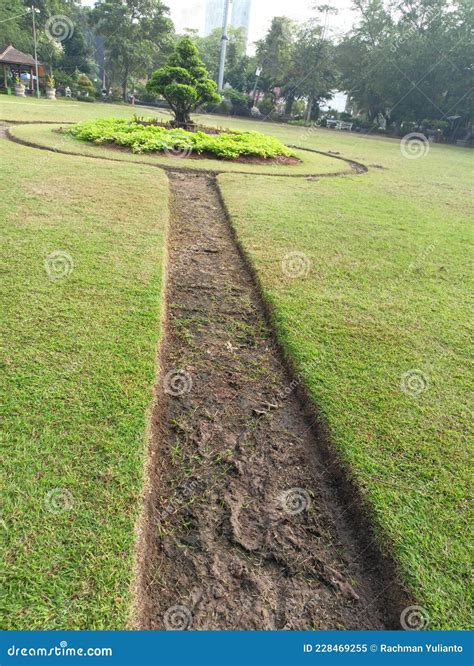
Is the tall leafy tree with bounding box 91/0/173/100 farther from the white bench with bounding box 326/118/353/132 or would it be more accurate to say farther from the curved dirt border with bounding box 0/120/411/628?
the curved dirt border with bounding box 0/120/411/628

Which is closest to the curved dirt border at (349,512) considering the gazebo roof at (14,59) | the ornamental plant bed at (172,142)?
the ornamental plant bed at (172,142)

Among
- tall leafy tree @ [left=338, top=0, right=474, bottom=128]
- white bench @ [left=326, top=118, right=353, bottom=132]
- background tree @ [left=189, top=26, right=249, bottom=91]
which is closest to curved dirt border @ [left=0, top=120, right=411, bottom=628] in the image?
tall leafy tree @ [left=338, top=0, right=474, bottom=128]

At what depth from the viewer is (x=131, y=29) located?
37281 millimetres

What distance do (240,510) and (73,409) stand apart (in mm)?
1204

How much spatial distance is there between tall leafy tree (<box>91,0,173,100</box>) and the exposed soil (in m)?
42.5

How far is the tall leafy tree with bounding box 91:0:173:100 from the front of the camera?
120 feet

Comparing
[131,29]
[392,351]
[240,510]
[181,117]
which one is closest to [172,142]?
[181,117]

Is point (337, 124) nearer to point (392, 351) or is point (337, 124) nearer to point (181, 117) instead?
point (181, 117)

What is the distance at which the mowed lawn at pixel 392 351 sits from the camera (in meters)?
2.16

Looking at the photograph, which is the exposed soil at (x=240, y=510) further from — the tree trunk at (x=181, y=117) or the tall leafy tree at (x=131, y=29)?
the tall leafy tree at (x=131, y=29)

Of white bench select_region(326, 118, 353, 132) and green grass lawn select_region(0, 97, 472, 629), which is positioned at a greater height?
white bench select_region(326, 118, 353, 132)

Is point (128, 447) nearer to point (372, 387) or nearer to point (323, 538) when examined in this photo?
point (323, 538)

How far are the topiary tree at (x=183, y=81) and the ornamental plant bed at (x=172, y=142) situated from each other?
2091mm

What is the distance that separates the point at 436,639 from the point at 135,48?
45.2 m
